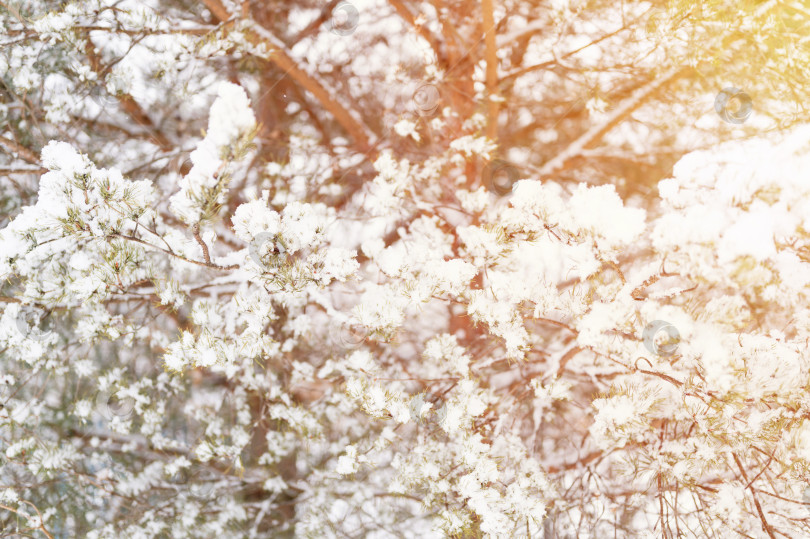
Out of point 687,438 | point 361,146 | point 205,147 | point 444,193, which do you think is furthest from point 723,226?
point 361,146

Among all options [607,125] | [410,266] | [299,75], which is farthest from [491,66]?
[410,266]

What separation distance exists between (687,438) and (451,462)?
917 mm

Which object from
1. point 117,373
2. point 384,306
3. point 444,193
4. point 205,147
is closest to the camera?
point 205,147

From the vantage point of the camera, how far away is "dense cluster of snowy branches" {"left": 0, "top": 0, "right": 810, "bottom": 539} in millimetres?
1267

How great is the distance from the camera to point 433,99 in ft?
8.57

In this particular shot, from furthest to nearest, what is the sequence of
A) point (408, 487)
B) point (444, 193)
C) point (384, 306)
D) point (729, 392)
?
point (444, 193) < point (408, 487) < point (384, 306) < point (729, 392)

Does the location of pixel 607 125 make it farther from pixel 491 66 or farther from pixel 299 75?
pixel 299 75

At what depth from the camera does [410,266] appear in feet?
4.93

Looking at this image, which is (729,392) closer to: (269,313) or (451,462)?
(451,462)

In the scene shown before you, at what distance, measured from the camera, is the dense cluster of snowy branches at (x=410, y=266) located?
1267 mm

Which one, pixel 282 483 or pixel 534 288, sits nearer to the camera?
pixel 534 288

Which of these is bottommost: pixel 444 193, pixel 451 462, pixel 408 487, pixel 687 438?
pixel 408 487

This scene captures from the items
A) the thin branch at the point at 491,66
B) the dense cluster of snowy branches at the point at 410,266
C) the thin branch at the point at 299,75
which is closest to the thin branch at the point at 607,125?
the dense cluster of snowy branches at the point at 410,266

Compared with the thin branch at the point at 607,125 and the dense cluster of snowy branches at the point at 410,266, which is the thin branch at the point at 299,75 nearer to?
the dense cluster of snowy branches at the point at 410,266
